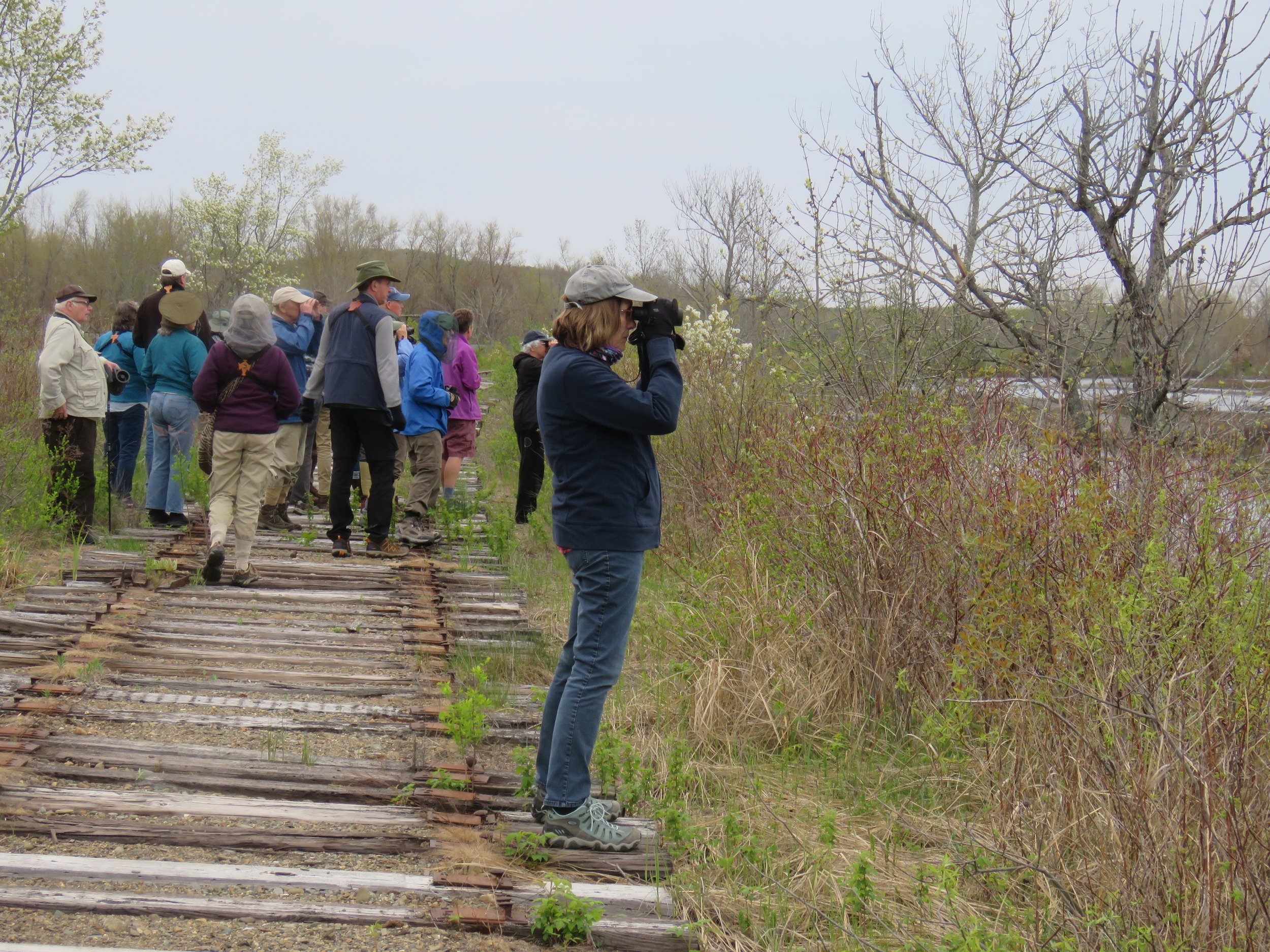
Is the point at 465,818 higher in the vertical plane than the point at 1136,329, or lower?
lower

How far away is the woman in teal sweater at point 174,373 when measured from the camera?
366 inches

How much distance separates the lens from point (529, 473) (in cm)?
1136

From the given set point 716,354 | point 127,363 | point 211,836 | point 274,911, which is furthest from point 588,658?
point 127,363

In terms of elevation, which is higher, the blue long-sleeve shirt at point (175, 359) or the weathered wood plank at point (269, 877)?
the blue long-sleeve shirt at point (175, 359)

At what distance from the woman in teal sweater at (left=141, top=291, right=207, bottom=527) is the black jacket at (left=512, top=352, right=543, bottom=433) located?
9.37ft

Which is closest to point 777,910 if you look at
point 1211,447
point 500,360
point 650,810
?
point 650,810

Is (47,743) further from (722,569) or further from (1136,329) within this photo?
(1136,329)

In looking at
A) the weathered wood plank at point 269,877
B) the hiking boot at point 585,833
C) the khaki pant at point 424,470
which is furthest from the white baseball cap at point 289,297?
the hiking boot at point 585,833

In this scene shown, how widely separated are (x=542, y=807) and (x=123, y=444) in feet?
26.9

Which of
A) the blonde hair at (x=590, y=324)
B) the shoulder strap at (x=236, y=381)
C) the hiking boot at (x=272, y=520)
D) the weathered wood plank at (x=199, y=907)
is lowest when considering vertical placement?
the weathered wood plank at (x=199, y=907)

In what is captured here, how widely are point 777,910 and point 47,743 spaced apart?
320 centimetres

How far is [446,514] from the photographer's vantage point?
10656 mm

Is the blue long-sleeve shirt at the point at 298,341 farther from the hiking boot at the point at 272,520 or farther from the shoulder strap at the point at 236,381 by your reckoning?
the shoulder strap at the point at 236,381

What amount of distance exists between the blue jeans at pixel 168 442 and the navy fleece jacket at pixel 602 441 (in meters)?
6.54
